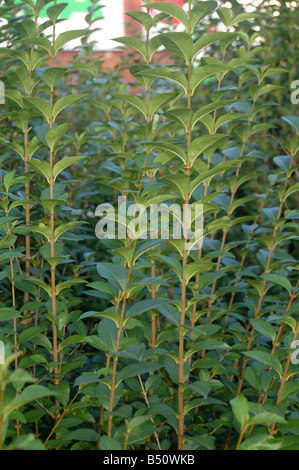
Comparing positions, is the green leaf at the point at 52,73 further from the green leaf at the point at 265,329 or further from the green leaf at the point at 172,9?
the green leaf at the point at 265,329

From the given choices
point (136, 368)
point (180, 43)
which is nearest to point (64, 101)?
point (180, 43)

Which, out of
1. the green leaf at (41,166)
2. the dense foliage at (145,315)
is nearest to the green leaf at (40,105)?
the dense foliage at (145,315)

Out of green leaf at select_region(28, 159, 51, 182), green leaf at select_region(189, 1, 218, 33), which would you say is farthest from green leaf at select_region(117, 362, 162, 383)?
green leaf at select_region(189, 1, 218, 33)

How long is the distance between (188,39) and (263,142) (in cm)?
175

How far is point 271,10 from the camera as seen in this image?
10.3ft

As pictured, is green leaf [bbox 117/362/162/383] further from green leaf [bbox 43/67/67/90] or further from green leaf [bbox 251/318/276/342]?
green leaf [bbox 43/67/67/90]

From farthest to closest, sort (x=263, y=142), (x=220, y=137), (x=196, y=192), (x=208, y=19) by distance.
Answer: (x=208, y=19)
(x=263, y=142)
(x=196, y=192)
(x=220, y=137)

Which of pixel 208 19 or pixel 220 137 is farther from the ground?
pixel 208 19

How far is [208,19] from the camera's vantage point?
3602 mm
